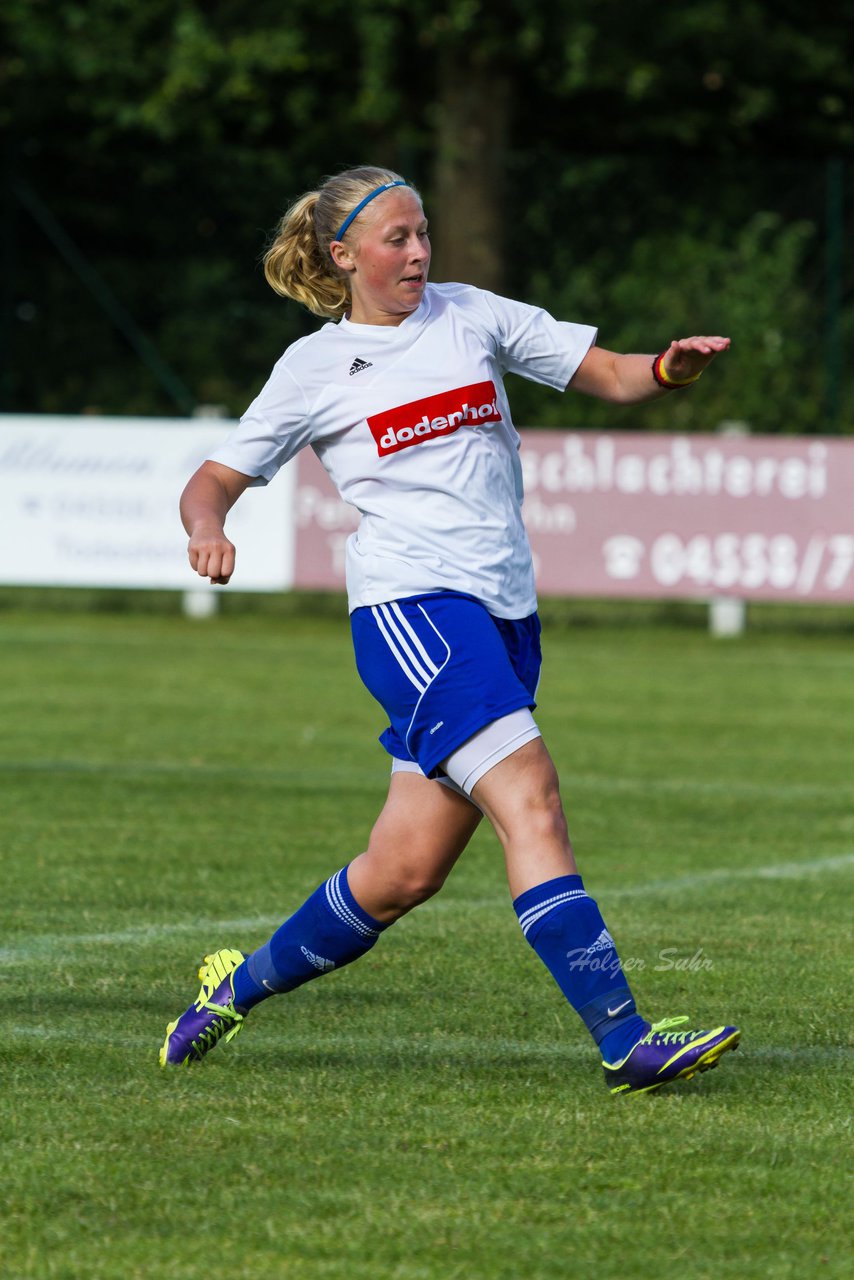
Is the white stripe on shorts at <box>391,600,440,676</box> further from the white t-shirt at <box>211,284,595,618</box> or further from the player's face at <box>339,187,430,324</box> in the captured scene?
the player's face at <box>339,187,430,324</box>

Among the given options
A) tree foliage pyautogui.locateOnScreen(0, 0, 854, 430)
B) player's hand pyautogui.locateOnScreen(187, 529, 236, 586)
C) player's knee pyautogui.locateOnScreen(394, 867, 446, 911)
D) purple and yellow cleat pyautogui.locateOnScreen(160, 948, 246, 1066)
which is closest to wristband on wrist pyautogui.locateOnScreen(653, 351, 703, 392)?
player's hand pyautogui.locateOnScreen(187, 529, 236, 586)

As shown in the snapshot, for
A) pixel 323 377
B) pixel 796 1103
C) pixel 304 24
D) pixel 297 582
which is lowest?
pixel 297 582

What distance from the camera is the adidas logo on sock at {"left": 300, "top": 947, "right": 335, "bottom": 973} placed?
4.89 m

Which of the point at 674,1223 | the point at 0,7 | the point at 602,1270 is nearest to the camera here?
the point at 602,1270

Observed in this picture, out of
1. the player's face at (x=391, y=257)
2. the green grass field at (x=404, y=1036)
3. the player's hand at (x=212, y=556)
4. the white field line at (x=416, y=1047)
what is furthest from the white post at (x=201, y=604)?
the player's hand at (x=212, y=556)

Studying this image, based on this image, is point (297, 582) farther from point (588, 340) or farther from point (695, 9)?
point (588, 340)

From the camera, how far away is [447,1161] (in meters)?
4.09

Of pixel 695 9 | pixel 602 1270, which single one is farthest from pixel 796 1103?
pixel 695 9

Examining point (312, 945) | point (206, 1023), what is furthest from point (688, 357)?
point (206, 1023)

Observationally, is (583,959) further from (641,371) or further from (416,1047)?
(641,371)

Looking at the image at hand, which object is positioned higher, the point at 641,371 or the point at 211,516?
the point at 641,371

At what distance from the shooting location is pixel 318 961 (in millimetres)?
4906

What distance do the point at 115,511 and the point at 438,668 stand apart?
13.0 metres

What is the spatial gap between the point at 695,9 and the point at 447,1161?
2004 cm
